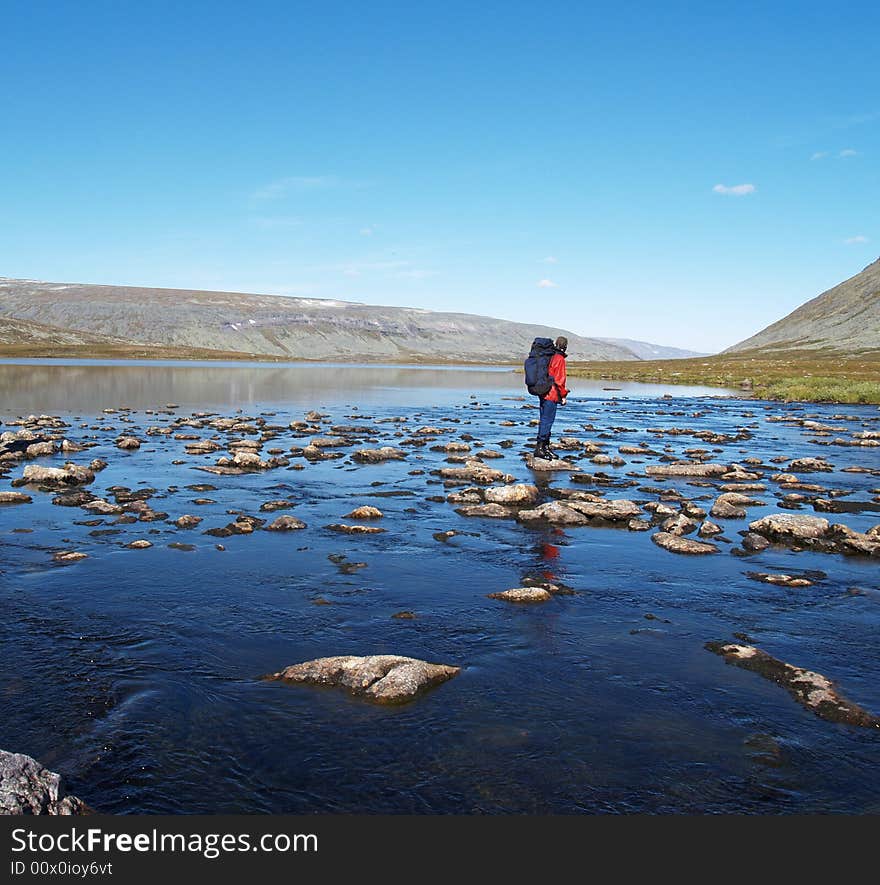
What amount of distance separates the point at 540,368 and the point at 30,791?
68.3ft

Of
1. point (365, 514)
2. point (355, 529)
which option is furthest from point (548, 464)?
point (355, 529)

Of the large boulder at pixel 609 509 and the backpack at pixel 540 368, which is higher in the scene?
the backpack at pixel 540 368

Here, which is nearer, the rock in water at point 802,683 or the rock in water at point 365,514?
the rock in water at point 802,683

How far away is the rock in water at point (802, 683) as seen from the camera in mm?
8312

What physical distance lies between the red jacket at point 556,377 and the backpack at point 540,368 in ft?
0.38

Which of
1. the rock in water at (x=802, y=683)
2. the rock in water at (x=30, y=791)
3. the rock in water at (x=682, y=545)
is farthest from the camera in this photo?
the rock in water at (x=682, y=545)

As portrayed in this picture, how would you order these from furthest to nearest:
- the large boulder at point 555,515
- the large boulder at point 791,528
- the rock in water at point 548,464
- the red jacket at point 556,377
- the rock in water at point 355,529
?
1. the rock in water at point 548,464
2. the red jacket at point 556,377
3. the large boulder at point 555,515
4. the rock in water at point 355,529
5. the large boulder at point 791,528

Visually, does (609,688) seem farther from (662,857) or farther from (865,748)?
(662,857)

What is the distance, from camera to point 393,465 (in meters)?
27.1

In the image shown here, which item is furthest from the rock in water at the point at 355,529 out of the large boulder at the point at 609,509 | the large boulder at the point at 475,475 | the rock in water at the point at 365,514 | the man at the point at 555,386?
the man at the point at 555,386

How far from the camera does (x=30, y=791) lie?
18.8ft

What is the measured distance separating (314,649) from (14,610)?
4948 millimetres

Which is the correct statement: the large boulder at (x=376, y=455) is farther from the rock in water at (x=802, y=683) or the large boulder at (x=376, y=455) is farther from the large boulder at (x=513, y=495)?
the rock in water at (x=802, y=683)

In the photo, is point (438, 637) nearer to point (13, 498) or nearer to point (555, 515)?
point (555, 515)
